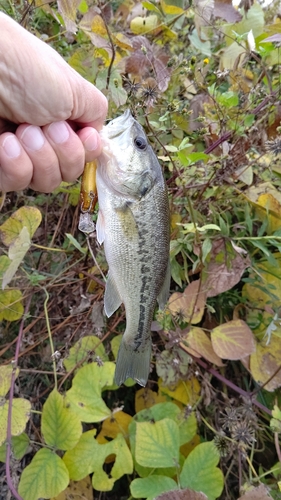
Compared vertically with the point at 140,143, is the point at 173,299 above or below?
below

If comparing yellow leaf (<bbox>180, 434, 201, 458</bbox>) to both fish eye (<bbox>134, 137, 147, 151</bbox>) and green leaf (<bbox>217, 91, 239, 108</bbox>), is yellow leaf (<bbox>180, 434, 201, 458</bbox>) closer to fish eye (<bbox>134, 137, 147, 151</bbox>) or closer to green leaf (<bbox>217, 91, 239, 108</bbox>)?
fish eye (<bbox>134, 137, 147, 151</bbox>)

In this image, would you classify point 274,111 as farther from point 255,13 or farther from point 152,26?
point 152,26

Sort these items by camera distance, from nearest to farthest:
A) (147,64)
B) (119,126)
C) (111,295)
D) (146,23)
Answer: (119,126) < (111,295) < (147,64) < (146,23)

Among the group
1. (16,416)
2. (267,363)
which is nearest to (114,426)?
(16,416)

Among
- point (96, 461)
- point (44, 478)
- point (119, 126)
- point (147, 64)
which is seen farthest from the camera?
point (147, 64)

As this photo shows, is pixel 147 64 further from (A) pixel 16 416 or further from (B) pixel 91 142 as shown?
(A) pixel 16 416

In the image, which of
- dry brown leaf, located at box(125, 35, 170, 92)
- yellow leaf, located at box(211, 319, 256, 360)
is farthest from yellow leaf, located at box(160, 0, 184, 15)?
yellow leaf, located at box(211, 319, 256, 360)

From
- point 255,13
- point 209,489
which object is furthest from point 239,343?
point 255,13
